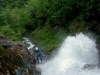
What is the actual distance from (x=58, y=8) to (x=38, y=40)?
6146 millimetres

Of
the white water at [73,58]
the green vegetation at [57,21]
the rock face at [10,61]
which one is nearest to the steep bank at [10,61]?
the rock face at [10,61]

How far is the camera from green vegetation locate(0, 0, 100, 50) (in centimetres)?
3069

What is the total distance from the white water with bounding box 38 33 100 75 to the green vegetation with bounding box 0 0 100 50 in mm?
2205

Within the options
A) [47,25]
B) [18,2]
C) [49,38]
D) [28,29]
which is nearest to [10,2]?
[18,2]

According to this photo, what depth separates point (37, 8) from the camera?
155 feet

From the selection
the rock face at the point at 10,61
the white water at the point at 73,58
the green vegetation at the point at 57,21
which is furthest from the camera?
the green vegetation at the point at 57,21

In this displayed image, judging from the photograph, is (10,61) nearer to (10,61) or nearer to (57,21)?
(10,61)

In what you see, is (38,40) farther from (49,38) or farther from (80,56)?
(80,56)

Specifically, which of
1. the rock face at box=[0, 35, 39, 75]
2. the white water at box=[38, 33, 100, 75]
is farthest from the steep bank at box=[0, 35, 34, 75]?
the white water at box=[38, 33, 100, 75]

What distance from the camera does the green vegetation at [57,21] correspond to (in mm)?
30688

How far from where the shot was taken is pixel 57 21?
1442 inches

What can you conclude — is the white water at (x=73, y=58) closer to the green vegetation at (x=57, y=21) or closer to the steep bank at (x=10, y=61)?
the green vegetation at (x=57, y=21)

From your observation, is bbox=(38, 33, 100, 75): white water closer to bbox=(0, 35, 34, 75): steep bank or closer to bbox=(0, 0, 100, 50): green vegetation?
bbox=(0, 0, 100, 50): green vegetation

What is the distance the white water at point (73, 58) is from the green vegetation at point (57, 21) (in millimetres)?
2205
